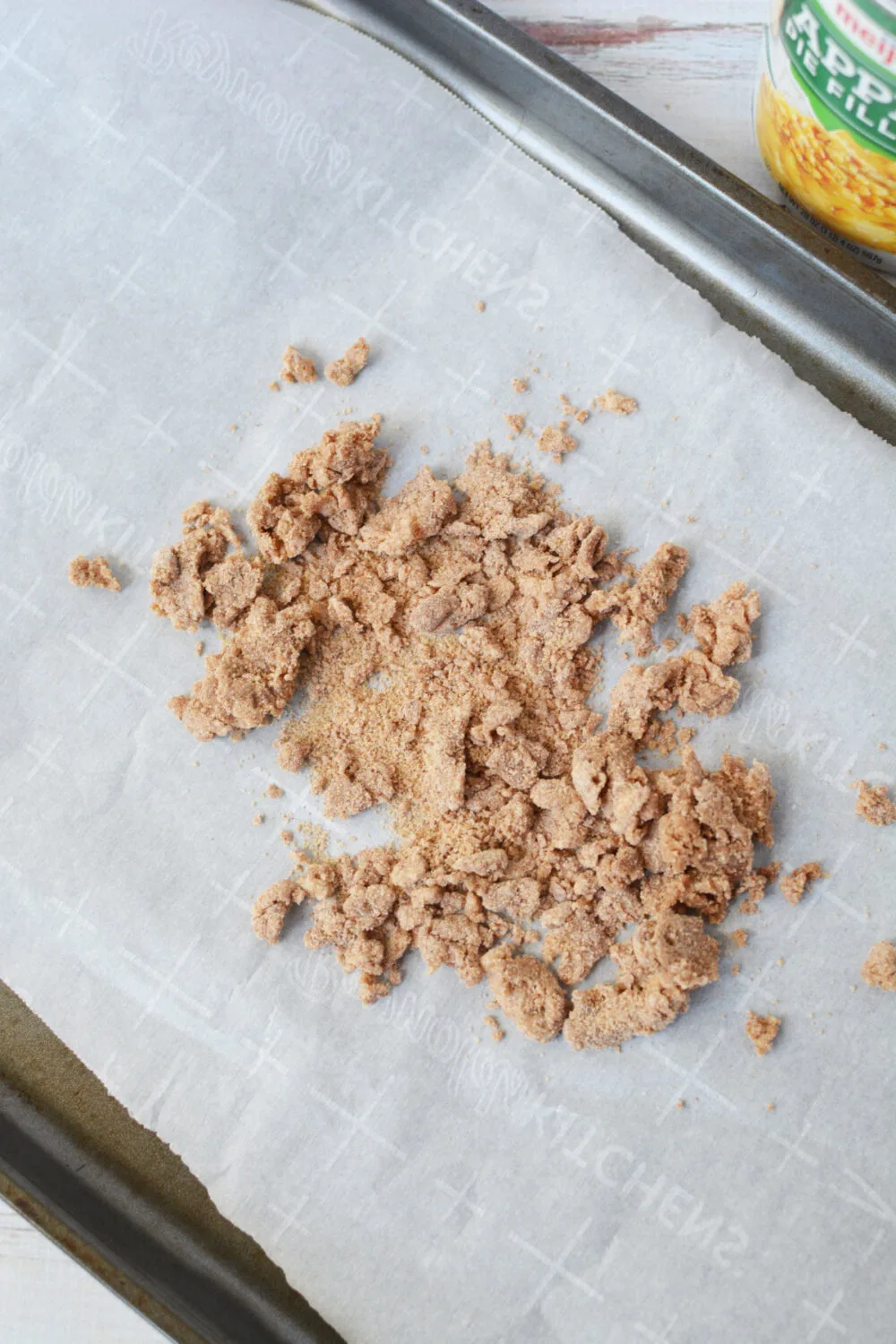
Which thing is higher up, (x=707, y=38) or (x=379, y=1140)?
(x=707, y=38)

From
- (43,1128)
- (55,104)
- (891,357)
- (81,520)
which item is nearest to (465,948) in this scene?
(43,1128)

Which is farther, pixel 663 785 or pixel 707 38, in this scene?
pixel 707 38

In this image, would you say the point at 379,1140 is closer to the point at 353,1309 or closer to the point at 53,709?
the point at 353,1309
